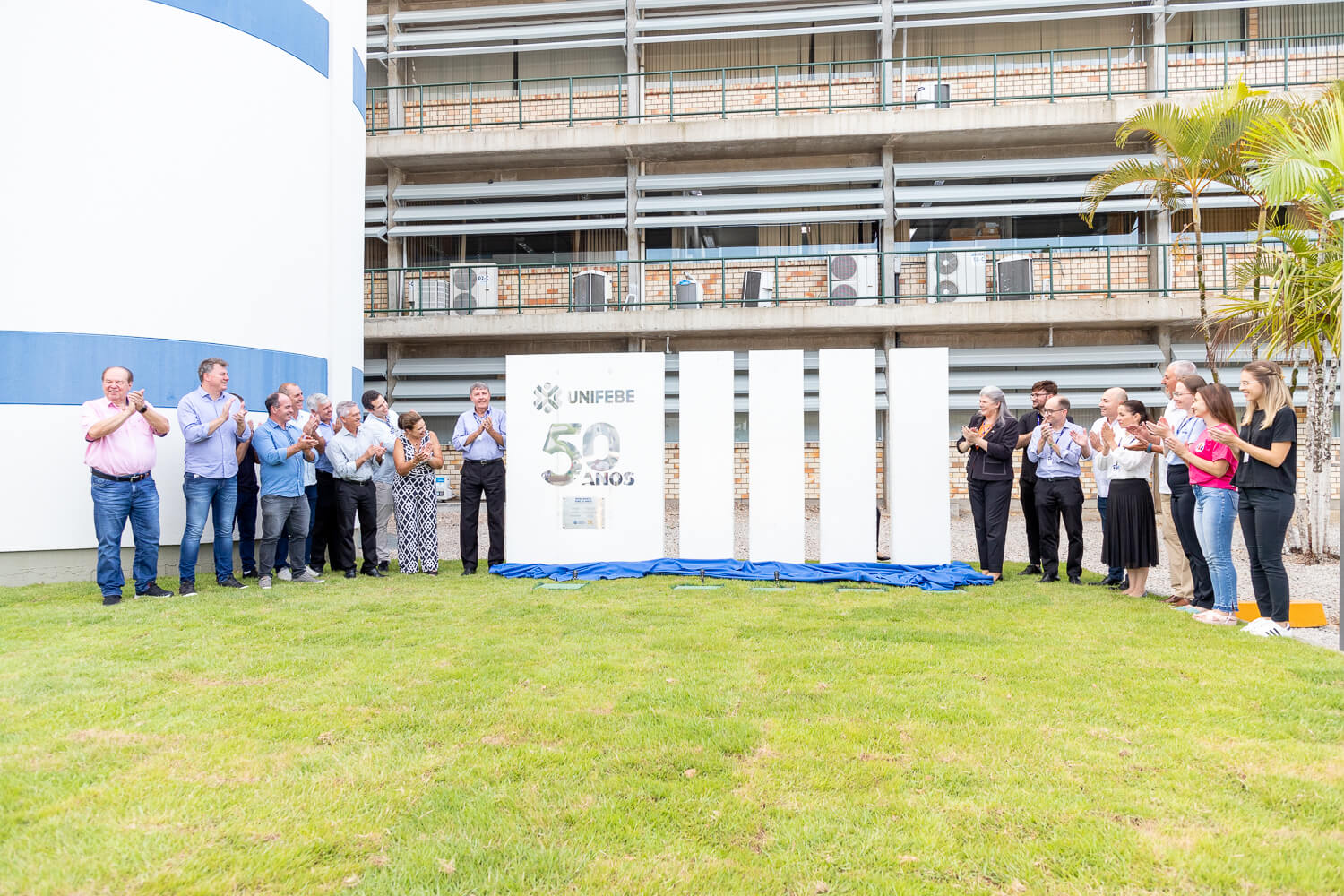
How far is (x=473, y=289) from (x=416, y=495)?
9.73 m

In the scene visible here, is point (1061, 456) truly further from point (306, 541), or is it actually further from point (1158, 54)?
point (1158, 54)

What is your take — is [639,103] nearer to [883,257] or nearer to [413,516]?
[883,257]

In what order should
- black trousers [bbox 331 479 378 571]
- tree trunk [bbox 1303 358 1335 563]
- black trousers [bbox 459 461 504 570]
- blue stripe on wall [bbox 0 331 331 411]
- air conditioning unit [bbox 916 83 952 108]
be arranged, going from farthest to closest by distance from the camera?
air conditioning unit [bbox 916 83 952 108] < tree trunk [bbox 1303 358 1335 563] < black trousers [bbox 459 461 504 570] < black trousers [bbox 331 479 378 571] < blue stripe on wall [bbox 0 331 331 411]

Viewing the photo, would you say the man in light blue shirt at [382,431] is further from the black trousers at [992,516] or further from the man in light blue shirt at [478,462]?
the black trousers at [992,516]

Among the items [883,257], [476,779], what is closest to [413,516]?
[476,779]

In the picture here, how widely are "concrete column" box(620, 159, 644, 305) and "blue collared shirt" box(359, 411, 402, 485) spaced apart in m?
9.36

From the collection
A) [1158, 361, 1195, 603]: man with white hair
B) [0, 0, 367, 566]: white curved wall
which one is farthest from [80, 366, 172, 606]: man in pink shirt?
[1158, 361, 1195, 603]: man with white hair

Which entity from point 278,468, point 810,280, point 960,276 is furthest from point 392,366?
point 960,276

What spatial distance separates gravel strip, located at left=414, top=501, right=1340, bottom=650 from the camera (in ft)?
25.2

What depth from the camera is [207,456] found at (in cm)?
766

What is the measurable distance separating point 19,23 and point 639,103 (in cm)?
1194

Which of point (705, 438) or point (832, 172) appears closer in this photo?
point (705, 438)

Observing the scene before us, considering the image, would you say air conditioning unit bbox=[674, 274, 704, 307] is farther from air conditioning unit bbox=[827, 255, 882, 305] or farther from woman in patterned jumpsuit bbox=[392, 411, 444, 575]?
woman in patterned jumpsuit bbox=[392, 411, 444, 575]

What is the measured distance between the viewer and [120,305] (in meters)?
8.34
